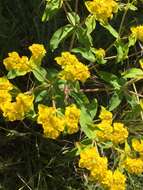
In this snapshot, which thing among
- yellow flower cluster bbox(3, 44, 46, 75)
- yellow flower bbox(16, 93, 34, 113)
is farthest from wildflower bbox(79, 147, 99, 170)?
yellow flower cluster bbox(3, 44, 46, 75)

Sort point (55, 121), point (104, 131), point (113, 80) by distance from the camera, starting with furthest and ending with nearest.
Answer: point (113, 80)
point (104, 131)
point (55, 121)

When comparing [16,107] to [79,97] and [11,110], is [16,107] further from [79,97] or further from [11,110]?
[79,97]

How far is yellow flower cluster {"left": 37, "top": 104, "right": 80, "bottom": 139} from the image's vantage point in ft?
4.78

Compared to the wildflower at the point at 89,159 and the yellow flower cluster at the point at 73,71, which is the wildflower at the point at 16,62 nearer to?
the yellow flower cluster at the point at 73,71

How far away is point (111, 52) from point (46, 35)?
1.03 ft

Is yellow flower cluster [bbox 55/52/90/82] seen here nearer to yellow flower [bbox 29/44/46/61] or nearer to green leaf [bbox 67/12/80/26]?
yellow flower [bbox 29/44/46/61]

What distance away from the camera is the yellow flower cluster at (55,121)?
146cm

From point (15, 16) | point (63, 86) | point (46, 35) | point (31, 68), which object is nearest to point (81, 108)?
point (63, 86)

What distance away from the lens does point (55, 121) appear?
146cm

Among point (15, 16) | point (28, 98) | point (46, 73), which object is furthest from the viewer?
point (15, 16)

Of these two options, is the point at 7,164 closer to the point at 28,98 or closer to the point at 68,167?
the point at 68,167

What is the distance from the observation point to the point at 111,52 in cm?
226

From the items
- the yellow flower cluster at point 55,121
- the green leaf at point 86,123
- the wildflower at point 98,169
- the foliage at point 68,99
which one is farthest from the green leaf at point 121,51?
the wildflower at point 98,169

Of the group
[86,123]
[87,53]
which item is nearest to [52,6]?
[87,53]
